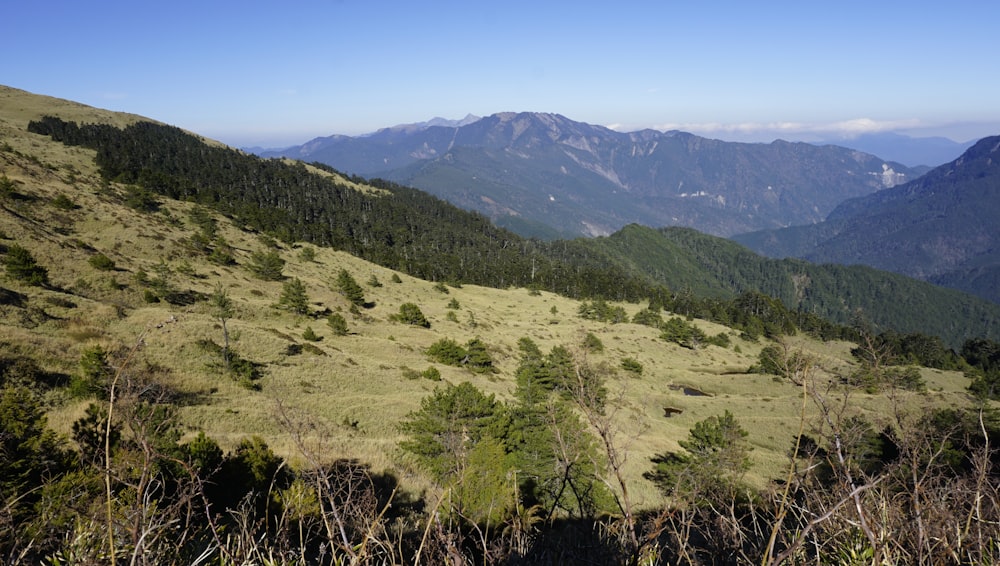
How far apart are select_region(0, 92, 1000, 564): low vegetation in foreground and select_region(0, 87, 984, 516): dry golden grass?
0.29 meters

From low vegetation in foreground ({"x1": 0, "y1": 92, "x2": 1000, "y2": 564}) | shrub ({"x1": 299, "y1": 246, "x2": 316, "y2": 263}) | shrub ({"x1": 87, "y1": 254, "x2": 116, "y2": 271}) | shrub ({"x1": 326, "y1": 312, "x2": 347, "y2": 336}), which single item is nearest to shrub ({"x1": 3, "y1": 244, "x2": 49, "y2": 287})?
low vegetation in foreground ({"x1": 0, "y1": 92, "x2": 1000, "y2": 564})

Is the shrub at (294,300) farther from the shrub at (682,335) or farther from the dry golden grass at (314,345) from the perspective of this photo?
the shrub at (682,335)

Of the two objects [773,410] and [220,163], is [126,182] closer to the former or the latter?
[220,163]

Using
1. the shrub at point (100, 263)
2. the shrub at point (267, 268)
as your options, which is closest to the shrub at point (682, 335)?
the shrub at point (267, 268)

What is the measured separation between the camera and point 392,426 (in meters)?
26.2

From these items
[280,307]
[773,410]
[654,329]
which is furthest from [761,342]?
[280,307]

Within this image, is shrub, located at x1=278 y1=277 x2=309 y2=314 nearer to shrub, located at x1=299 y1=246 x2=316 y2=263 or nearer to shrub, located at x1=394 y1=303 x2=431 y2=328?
shrub, located at x1=394 y1=303 x2=431 y2=328

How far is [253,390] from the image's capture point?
88.1 feet

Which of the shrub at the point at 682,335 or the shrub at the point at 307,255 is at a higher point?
the shrub at the point at 307,255

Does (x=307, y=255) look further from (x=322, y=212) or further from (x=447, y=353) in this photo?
(x=322, y=212)

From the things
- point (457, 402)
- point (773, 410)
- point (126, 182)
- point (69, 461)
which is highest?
point (126, 182)

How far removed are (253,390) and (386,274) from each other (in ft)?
220

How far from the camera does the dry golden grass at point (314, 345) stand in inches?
873

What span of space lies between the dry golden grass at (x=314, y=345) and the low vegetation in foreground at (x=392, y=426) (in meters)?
0.29
